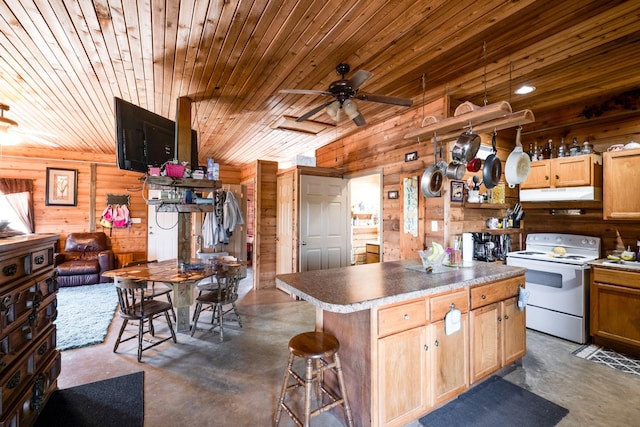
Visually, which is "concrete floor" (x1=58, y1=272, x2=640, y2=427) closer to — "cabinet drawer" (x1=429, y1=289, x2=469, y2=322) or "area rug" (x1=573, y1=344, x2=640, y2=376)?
"area rug" (x1=573, y1=344, x2=640, y2=376)

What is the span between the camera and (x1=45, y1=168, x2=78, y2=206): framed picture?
622 cm

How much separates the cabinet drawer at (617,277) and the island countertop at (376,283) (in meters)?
1.31

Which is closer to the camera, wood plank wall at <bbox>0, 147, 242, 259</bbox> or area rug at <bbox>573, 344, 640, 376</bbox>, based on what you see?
area rug at <bbox>573, 344, 640, 376</bbox>

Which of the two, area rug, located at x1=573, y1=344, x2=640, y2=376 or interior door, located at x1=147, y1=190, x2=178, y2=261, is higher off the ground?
interior door, located at x1=147, y1=190, x2=178, y2=261

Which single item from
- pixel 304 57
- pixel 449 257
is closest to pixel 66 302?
pixel 304 57

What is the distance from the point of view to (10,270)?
1570 millimetres

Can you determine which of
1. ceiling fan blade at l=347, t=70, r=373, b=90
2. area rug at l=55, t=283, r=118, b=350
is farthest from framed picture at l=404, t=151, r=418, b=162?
area rug at l=55, t=283, r=118, b=350

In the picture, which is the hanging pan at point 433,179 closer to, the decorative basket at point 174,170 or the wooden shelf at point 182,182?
the wooden shelf at point 182,182

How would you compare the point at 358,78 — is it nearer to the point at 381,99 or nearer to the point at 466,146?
the point at 381,99

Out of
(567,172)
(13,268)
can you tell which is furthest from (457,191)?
(13,268)

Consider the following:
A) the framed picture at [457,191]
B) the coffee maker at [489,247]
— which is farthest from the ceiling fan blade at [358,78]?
the coffee maker at [489,247]

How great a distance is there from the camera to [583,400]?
2182mm

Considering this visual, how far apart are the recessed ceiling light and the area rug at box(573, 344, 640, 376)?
280 cm

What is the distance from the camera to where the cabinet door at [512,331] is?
7.77 feet
